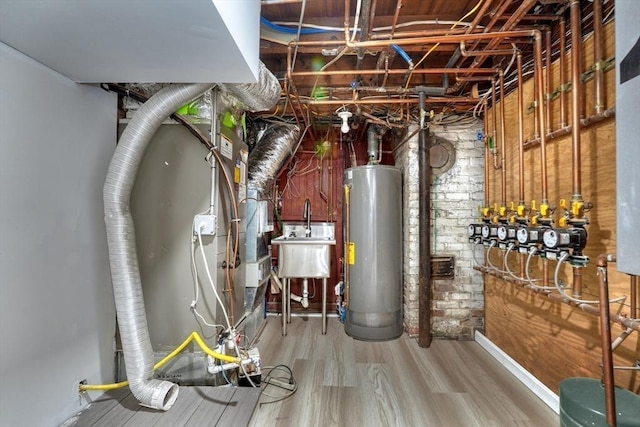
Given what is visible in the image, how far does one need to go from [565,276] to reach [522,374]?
32.1 inches

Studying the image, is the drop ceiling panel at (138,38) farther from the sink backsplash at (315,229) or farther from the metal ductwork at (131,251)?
the sink backsplash at (315,229)

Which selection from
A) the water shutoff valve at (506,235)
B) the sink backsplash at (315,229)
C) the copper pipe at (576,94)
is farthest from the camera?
the sink backsplash at (315,229)

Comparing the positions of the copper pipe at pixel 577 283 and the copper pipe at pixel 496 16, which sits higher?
the copper pipe at pixel 496 16

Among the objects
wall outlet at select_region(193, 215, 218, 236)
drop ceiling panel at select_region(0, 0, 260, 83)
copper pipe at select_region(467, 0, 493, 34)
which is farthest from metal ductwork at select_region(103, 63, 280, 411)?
copper pipe at select_region(467, 0, 493, 34)

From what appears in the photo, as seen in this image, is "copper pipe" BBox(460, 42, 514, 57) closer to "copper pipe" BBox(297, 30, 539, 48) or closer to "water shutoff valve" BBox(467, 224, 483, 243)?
"copper pipe" BBox(297, 30, 539, 48)

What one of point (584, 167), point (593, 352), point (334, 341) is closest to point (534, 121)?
point (584, 167)

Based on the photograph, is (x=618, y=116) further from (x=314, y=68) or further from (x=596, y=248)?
(x=314, y=68)

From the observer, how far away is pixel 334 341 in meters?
2.54

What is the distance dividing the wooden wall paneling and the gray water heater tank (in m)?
0.85

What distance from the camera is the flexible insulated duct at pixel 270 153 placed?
104 inches

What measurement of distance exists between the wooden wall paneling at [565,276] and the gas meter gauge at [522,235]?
260 millimetres

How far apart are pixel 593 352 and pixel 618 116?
1331 millimetres

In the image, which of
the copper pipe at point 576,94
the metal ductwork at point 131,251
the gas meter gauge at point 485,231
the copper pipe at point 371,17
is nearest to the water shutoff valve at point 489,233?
the gas meter gauge at point 485,231

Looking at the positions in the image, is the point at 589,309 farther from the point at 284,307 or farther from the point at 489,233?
the point at 284,307
